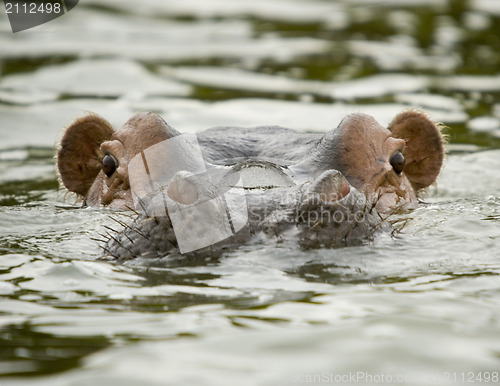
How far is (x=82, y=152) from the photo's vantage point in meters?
5.66

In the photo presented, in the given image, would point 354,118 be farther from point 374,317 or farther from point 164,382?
point 164,382

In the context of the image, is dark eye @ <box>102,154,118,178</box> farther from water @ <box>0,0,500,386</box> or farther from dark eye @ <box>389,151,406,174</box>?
dark eye @ <box>389,151,406,174</box>

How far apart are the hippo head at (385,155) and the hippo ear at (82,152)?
153 centimetres

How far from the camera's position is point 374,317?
3.23 m

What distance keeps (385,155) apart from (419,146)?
0.74m

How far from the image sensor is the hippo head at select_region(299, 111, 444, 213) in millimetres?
4766

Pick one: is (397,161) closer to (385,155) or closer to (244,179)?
(385,155)

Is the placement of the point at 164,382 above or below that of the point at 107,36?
below

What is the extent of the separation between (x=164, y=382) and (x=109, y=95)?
8.69m

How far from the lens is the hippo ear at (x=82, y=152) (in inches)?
218

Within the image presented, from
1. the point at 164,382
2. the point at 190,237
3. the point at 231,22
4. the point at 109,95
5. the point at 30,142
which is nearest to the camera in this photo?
the point at 164,382

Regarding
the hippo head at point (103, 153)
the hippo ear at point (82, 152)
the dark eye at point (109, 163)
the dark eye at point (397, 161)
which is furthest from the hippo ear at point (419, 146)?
the hippo ear at point (82, 152)

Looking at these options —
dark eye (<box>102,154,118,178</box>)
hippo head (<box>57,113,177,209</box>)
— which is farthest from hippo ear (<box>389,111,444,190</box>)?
dark eye (<box>102,154,118,178</box>)

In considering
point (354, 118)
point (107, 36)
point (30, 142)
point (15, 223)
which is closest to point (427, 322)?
point (354, 118)
